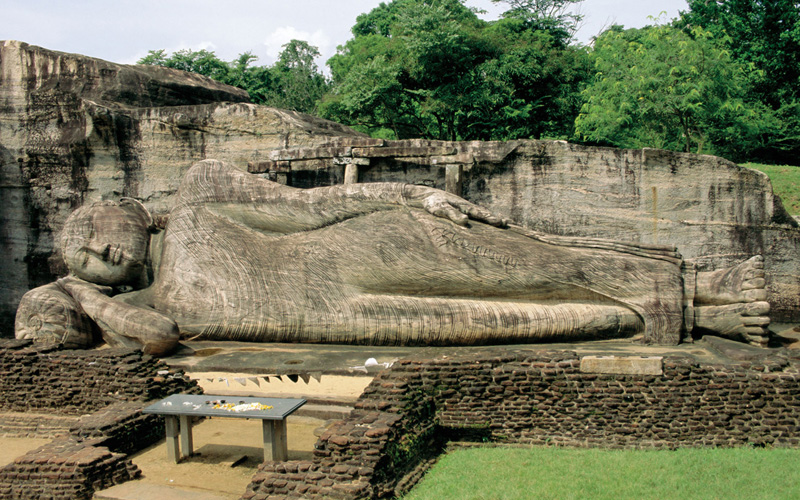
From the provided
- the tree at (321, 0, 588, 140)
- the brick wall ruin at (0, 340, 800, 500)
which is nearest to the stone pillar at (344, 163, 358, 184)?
the brick wall ruin at (0, 340, 800, 500)

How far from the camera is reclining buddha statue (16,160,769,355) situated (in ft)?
23.2

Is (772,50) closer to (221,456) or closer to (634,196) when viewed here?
(634,196)

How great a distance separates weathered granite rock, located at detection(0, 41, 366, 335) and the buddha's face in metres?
1.26

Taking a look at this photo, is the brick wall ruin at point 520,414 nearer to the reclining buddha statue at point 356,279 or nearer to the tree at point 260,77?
the reclining buddha statue at point 356,279

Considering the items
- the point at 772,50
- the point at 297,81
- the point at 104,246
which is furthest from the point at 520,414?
the point at 297,81

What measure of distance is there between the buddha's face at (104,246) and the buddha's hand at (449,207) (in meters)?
3.79

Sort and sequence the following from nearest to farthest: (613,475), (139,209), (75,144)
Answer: (613,475)
(139,209)
(75,144)

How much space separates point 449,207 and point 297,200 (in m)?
1.97

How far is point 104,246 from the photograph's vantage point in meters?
8.52

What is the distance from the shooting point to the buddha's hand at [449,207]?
746 centimetres

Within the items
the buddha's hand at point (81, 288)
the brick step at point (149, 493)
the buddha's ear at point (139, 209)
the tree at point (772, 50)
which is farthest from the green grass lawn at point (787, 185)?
the brick step at point (149, 493)

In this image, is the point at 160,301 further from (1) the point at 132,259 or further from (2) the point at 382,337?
(2) the point at 382,337

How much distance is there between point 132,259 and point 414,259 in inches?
154

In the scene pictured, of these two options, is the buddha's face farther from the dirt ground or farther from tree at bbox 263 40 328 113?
tree at bbox 263 40 328 113
